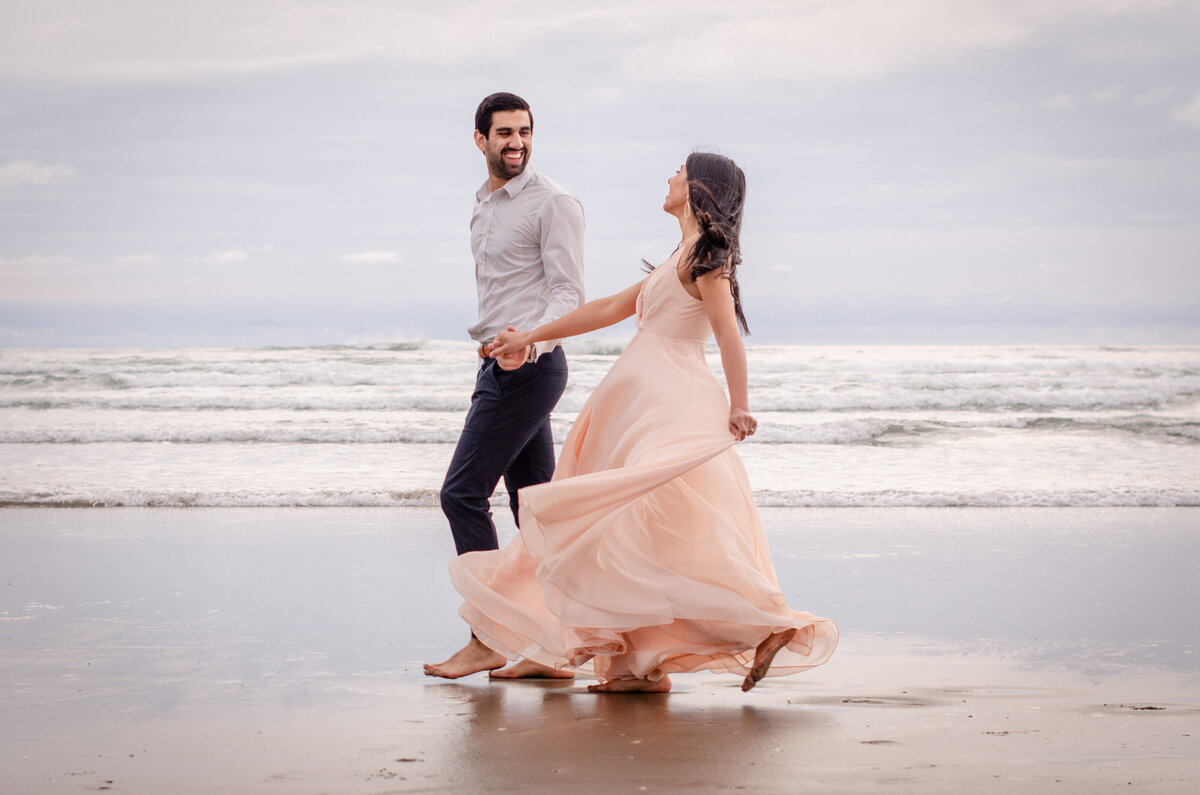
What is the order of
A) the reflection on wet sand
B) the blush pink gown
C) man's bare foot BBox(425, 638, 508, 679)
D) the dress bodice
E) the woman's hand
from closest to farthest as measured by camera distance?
1. the reflection on wet sand
2. the blush pink gown
3. the woman's hand
4. the dress bodice
5. man's bare foot BBox(425, 638, 508, 679)

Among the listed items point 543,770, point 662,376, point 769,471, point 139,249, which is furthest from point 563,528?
point 139,249

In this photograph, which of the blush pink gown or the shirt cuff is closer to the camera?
the blush pink gown

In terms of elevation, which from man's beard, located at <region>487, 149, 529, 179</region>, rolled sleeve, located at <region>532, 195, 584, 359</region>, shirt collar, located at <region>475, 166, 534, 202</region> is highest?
man's beard, located at <region>487, 149, 529, 179</region>

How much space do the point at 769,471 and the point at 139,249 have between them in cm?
2005

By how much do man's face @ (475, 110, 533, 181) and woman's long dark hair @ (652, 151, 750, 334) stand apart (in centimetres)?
63

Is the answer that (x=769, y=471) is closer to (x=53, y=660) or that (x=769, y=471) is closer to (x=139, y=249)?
(x=53, y=660)

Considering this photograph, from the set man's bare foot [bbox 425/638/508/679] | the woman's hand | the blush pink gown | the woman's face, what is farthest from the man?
the woman's hand

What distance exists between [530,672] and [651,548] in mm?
721

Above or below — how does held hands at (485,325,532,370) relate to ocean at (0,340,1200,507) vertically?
above

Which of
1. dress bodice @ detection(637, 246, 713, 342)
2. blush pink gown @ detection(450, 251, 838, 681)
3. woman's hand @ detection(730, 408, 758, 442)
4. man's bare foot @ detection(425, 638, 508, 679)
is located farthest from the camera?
man's bare foot @ detection(425, 638, 508, 679)

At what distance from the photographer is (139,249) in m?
24.1

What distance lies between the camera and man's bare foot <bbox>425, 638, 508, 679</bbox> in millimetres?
3238

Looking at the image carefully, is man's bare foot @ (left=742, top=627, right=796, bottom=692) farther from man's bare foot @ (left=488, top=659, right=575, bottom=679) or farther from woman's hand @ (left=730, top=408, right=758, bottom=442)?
man's bare foot @ (left=488, top=659, right=575, bottom=679)

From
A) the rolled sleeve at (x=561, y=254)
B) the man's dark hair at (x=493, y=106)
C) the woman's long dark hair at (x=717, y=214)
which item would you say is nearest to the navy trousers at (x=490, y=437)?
the rolled sleeve at (x=561, y=254)
